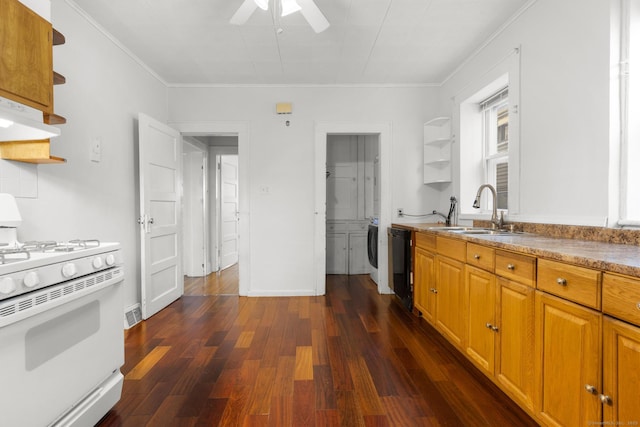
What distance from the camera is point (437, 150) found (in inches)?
146

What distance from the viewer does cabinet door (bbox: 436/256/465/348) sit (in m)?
2.12

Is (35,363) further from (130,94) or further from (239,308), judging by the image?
(130,94)

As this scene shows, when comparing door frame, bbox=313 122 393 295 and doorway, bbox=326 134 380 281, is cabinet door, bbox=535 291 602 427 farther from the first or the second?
doorway, bbox=326 134 380 281

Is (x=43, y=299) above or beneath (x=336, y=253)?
above

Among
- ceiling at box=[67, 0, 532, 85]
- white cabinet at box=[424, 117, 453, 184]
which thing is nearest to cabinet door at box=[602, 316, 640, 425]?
ceiling at box=[67, 0, 532, 85]

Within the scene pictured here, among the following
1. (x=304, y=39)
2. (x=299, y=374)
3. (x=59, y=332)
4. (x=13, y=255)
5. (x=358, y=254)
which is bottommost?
(x=299, y=374)

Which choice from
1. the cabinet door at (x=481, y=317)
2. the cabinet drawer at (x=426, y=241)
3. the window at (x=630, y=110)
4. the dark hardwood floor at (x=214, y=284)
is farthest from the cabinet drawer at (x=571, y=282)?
the dark hardwood floor at (x=214, y=284)

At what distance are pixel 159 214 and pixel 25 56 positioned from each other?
6.18 ft

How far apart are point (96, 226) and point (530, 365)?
299 cm

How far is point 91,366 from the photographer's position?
1402mm

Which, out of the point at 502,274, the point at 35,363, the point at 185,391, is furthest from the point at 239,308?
the point at 502,274

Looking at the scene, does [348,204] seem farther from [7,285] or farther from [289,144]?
[7,285]

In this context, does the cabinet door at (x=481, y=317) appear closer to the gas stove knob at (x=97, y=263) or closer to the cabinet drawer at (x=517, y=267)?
the cabinet drawer at (x=517, y=267)

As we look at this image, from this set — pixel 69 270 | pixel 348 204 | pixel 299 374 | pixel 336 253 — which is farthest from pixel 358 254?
pixel 69 270
